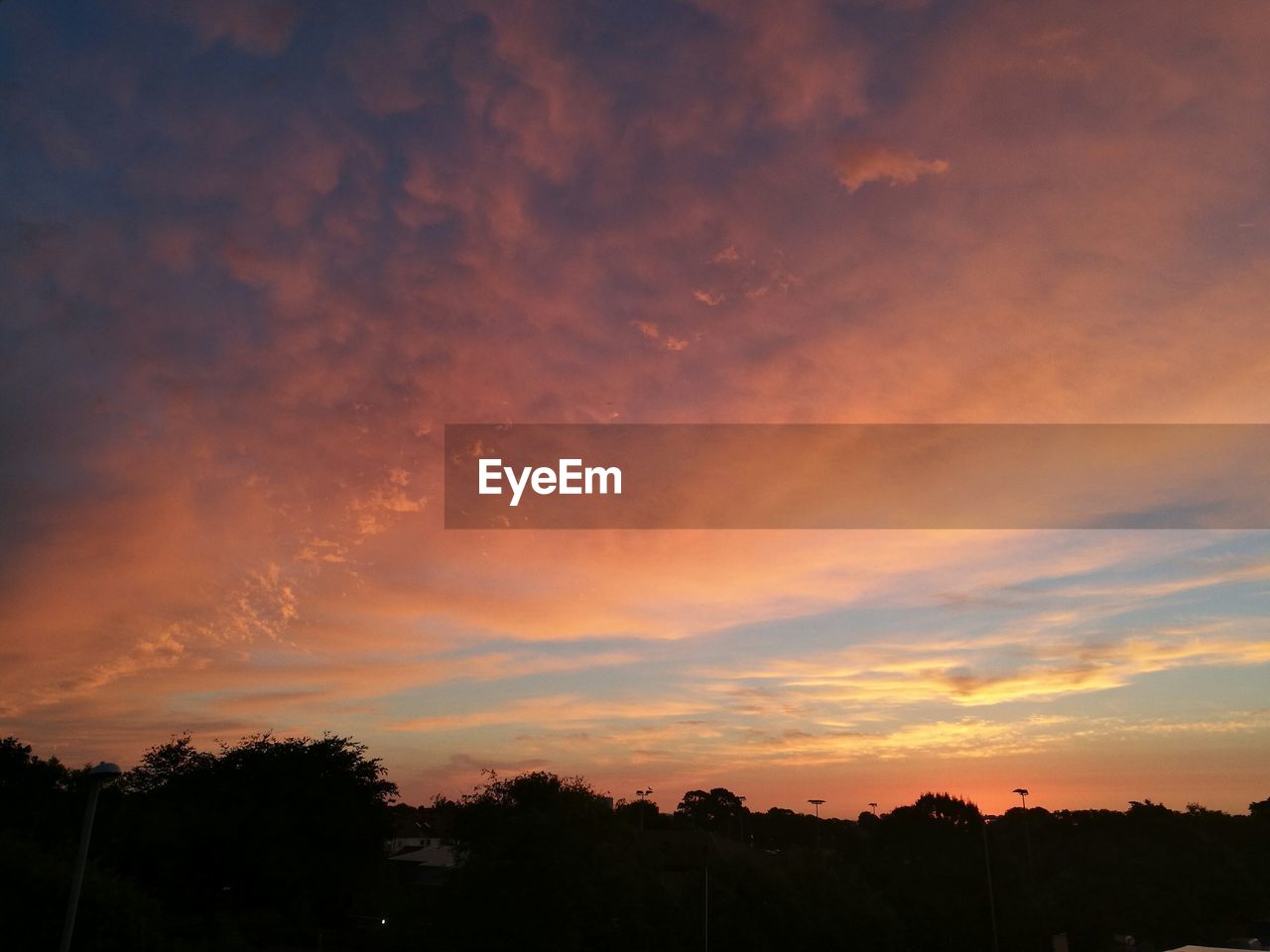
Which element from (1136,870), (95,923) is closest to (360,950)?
(95,923)

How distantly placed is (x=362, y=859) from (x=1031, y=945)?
47.1m

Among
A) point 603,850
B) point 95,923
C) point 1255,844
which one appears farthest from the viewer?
point 1255,844

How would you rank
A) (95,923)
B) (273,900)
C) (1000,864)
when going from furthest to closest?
(1000,864) < (273,900) < (95,923)

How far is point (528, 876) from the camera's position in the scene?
3975cm

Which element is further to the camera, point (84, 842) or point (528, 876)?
point (528, 876)

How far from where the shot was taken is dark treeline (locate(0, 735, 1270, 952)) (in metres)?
39.1

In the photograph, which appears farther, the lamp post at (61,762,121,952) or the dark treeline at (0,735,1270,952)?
the dark treeline at (0,735,1270,952)

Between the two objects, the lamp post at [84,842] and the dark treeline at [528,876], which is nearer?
the lamp post at [84,842]

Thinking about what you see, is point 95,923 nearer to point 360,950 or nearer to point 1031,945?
point 360,950

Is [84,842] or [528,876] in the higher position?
[84,842]

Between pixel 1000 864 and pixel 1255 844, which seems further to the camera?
pixel 1255 844

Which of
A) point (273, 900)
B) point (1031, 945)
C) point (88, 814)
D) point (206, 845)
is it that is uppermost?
point (88, 814)

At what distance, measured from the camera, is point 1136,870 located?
66.3 meters

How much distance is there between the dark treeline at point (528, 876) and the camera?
3906cm
